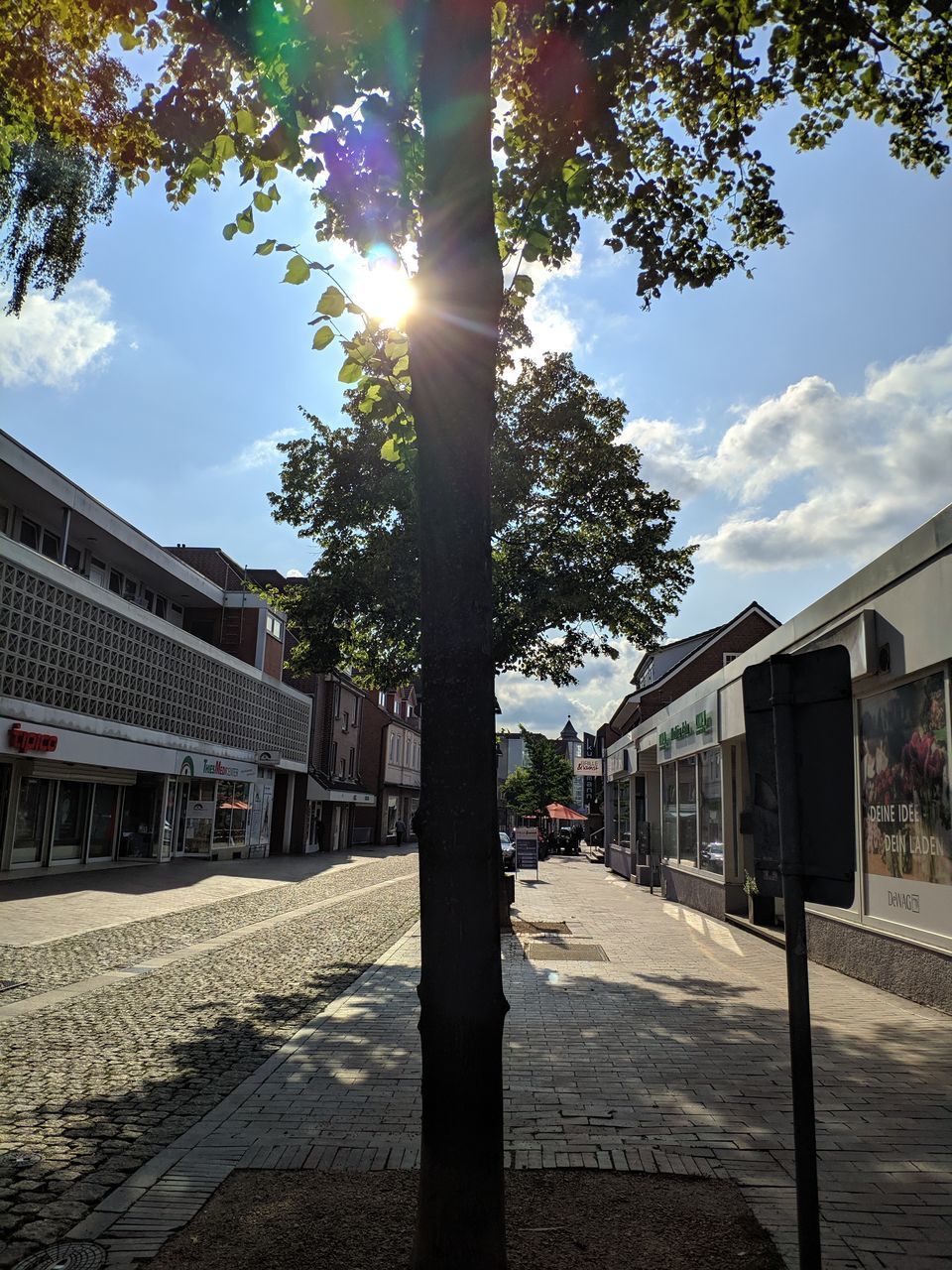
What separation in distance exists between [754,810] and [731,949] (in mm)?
10722

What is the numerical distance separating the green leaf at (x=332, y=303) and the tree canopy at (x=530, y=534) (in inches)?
514

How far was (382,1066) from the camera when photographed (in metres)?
6.49

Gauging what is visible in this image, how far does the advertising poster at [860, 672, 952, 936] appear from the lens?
8.23 meters

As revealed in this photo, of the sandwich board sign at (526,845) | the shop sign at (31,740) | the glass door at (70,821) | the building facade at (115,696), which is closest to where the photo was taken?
the shop sign at (31,740)

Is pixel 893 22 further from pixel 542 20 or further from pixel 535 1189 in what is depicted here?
pixel 535 1189

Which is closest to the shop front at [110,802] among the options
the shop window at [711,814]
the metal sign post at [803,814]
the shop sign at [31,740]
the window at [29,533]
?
the shop sign at [31,740]

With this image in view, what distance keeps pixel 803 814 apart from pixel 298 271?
130 inches

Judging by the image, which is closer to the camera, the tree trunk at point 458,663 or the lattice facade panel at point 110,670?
the tree trunk at point 458,663

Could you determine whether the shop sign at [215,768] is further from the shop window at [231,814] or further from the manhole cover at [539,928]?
the manhole cover at [539,928]

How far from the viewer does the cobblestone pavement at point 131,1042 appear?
14.7 ft

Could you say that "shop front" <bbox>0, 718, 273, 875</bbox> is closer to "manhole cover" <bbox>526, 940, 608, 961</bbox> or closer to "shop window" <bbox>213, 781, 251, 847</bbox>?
"shop window" <bbox>213, 781, 251, 847</bbox>

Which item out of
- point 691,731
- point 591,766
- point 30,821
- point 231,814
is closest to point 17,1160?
point 691,731

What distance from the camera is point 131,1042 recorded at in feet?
24.0

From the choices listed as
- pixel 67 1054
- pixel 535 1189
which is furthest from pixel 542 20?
pixel 67 1054
